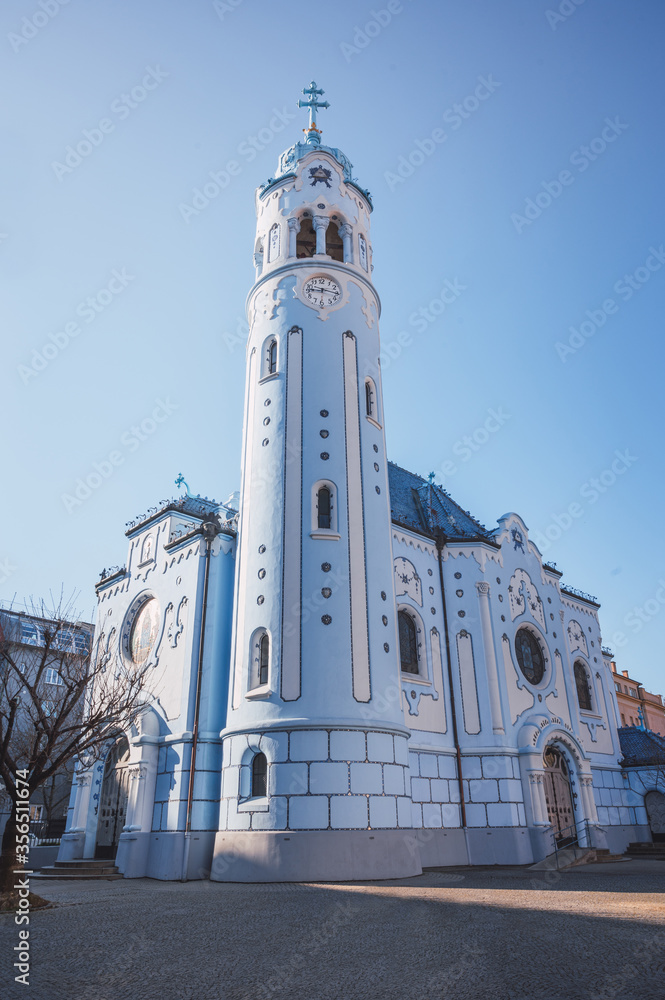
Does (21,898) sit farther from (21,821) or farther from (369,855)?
(369,855)

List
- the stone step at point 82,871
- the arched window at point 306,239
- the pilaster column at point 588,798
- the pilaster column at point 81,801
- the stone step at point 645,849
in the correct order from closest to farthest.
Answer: the stone step at point 82,871, the pilaster column at point 81,801, the pilaster column at point 588,798, the arched window at point 306,239, the stone step at point 645,849

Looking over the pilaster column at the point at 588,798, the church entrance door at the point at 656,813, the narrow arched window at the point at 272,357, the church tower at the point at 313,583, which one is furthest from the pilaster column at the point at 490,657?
the narrow arched window at the point at 272,357

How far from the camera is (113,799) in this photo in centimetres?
2578

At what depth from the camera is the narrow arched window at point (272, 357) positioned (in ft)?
84.3

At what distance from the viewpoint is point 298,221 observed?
28.5 meters

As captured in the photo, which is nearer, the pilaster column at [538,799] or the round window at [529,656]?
the pilaster column at [538,799]

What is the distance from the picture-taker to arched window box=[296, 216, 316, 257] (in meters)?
29.0

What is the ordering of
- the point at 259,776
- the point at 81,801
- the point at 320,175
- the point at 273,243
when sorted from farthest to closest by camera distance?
the point at 320,175
the point at 273,243
the point at 81,801
the point at 259,776

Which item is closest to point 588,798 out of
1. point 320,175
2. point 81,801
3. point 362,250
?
point 81,801

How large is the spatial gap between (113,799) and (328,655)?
460 inches

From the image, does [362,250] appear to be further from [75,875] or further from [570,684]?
[75,875]

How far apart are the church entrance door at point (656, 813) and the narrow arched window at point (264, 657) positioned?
70.0ft

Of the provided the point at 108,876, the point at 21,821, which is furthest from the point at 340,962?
the point at 108,876

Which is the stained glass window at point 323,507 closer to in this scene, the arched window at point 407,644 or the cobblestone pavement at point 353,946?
the arched window at point 407,644
